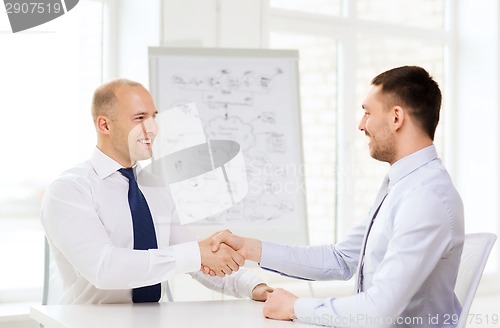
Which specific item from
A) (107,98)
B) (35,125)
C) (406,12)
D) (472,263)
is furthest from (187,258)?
(406,12)

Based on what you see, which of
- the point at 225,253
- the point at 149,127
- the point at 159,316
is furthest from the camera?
the point at 149,127

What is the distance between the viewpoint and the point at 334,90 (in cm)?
458

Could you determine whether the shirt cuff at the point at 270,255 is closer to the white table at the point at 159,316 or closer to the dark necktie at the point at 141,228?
the white table at the point at 159,316

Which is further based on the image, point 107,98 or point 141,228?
point 107,98

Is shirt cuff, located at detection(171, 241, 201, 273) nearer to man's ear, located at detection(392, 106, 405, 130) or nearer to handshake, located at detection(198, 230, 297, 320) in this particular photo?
handshake, located at detection(198, 230, 297, 320)

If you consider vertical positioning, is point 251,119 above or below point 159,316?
above

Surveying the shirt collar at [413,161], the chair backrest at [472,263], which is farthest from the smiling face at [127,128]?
the chair backrest at [472,263]

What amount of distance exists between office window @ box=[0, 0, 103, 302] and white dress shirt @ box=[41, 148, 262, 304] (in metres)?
0.99

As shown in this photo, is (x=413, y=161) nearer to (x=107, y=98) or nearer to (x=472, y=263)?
(x=472, y=263)

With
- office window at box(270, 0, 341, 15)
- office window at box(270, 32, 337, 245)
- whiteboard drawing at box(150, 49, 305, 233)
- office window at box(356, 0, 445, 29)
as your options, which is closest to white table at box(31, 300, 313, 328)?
whiteboard drawing at box(150, 49, 305, 233)

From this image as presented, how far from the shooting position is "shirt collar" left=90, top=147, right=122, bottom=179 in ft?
8.29

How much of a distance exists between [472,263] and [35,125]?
89.5 inches

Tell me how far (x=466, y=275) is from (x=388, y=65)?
297cm

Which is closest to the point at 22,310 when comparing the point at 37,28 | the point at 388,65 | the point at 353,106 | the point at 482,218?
the point at 37,28
